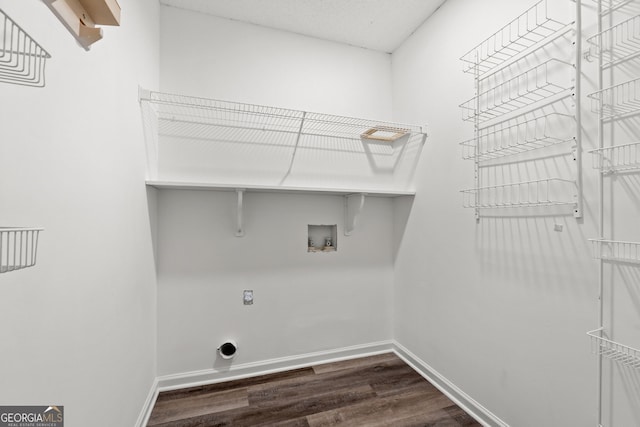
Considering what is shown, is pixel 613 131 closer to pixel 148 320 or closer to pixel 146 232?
pixel 146 232

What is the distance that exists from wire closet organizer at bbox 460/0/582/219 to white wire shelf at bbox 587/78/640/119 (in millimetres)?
67

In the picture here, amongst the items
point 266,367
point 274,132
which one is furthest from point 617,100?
point 266,367

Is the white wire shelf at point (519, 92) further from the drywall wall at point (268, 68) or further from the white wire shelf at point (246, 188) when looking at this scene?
the drywall wall at point (268, 68)

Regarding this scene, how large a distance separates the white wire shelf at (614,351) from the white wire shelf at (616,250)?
288 millimetres

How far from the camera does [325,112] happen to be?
Result: 2217 mm

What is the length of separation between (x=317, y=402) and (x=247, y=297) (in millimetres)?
827

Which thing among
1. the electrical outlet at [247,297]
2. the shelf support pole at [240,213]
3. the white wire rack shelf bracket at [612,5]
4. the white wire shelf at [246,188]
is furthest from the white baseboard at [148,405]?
the white wire rack shelf bracket at [612,5]

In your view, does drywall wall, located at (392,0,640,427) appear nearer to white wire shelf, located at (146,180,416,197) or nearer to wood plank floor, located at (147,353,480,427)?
wood plank floor, located at (147,353,480,427)

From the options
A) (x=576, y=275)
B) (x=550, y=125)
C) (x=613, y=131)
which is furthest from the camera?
A: (x=550, y=125)

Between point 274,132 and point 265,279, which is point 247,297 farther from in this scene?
point 274,132

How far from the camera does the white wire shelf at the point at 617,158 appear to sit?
981mm

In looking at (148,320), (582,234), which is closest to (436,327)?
(582,234)

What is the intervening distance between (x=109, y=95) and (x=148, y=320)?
127 cm

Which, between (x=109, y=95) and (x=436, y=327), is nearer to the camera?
(x=109, y=95)
